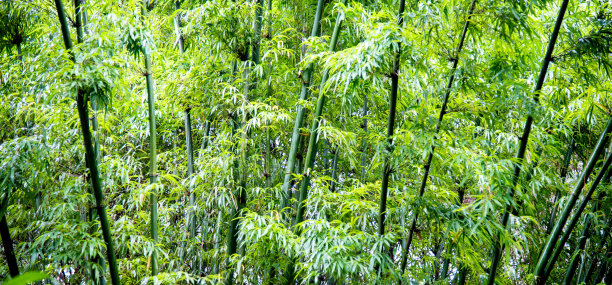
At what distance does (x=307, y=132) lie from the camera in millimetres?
2805

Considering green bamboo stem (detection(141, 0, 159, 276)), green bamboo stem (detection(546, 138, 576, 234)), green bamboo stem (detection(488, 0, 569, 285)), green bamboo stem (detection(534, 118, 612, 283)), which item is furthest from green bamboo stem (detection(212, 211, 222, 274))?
green bamboo stem (detection(546, 138, 576, 234))

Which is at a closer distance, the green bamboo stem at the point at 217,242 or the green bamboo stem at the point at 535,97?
the green bamboo stem at the point at 535,97

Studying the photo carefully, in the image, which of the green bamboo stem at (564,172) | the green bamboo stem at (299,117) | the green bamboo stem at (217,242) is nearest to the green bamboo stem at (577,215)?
the green bamboo stem at (564,172)

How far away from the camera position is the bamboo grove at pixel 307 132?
199 cm

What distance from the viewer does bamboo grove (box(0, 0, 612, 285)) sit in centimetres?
199

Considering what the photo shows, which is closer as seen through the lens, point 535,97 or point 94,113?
point 535,97

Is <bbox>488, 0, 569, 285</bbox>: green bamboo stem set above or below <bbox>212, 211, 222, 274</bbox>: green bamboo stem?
above

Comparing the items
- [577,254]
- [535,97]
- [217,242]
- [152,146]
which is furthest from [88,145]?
[577,254]

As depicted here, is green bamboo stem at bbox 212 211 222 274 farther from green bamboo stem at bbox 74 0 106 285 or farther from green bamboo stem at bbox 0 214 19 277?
green bamboo stem at bbox 0 214 19 277

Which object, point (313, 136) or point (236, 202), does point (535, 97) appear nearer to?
point (313, 136)

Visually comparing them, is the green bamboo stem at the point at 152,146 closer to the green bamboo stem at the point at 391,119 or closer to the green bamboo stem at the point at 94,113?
the green bamboo stem at the point at 94,113

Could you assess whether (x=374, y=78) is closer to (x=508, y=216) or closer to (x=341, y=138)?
(x=341, y=138)

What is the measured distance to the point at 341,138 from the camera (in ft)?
8.50

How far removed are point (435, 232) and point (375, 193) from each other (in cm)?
45
